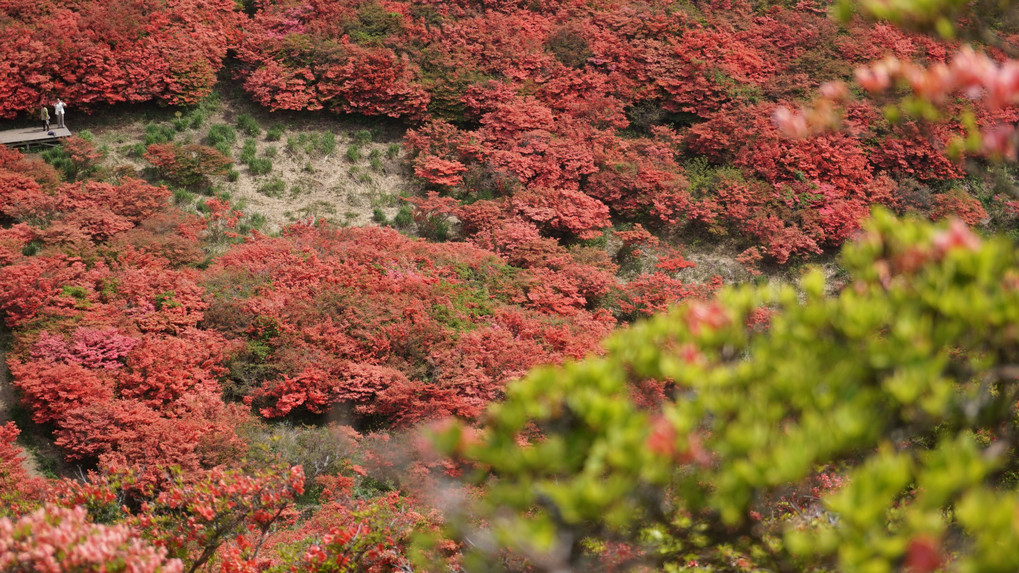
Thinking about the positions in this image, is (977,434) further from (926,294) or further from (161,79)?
(161,79)

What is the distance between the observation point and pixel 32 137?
17.5 metres

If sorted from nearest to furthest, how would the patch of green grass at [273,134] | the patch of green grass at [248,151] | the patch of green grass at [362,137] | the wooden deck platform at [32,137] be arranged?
the wooden deck platform at [32,137], the patch of green grass at [248,151], the patch of green grass at [273,134], the patch of green grass at [362,137]

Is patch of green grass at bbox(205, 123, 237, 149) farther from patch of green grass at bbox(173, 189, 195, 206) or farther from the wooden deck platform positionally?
the wooden deck platform

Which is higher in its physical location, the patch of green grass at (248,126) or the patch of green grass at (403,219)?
the patch of green grass at (248,126)

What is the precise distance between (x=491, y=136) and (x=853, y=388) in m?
17.2

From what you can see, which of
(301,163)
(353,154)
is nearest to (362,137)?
(353,154)

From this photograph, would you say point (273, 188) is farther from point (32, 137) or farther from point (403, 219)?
point (32, 137)

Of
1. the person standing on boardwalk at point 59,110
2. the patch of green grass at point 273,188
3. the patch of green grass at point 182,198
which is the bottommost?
the patch of green grass at point 273,188

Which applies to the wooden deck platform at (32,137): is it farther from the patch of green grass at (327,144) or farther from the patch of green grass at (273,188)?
the patch of green grass at (327,144)

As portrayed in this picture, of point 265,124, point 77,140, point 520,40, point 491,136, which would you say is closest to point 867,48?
point 520,40

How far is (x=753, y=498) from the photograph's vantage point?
3697 millimetres

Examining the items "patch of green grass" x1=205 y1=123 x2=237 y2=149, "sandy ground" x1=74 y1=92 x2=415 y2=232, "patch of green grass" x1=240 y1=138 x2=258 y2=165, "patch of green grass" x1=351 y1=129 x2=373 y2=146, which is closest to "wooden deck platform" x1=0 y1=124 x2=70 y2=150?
"sandy ground" x1=74 y1=92 x2=415 y2=232

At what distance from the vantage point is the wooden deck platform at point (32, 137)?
57.0 ft

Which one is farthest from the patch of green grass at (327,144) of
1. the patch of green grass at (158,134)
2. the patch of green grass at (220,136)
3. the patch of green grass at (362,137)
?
the patch of green grass at (158,134)
